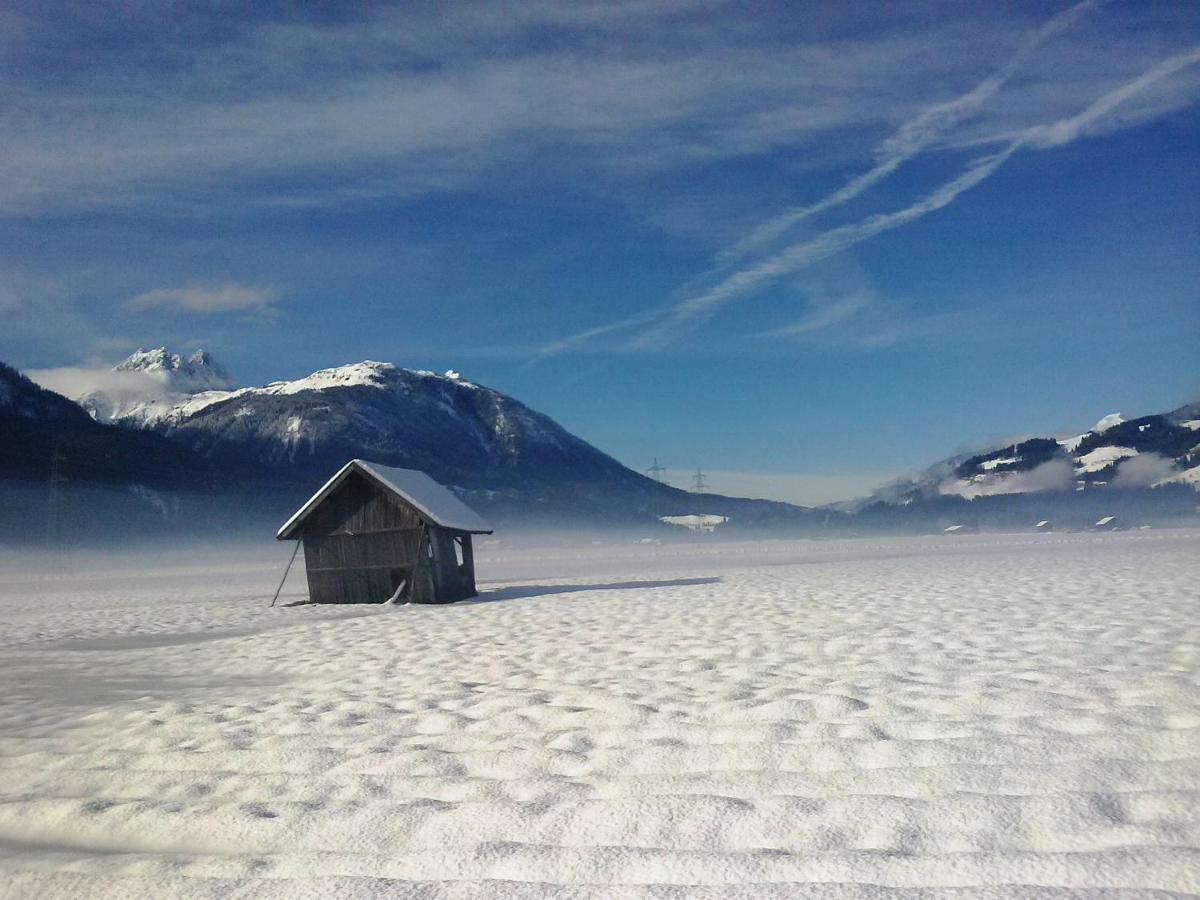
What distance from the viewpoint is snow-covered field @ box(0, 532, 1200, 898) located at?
4992 millimetres

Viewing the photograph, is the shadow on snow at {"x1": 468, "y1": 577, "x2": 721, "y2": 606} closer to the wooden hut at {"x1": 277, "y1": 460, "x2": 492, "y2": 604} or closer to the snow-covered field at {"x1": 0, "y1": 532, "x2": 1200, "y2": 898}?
the wooden hut at {"x1": 277, "y1": 460, "x2": 492, "y2": 604}

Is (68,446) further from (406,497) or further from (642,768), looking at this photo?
(642,768)

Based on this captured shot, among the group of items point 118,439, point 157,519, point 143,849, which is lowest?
point 143,849

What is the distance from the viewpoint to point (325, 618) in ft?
75.3

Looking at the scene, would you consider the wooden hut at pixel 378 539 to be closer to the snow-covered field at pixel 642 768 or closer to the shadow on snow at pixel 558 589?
the shadow on snow at pixel 558 589

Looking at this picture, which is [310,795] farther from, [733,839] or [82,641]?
[82,641]

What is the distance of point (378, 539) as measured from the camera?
2703 cm

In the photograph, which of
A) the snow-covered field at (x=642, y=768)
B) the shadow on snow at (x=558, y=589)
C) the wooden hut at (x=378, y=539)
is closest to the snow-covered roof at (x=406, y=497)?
the wooden hut at (x=378, y=539)

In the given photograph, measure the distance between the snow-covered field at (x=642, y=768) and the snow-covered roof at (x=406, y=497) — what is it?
12.2 meters

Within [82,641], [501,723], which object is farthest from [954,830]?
[82,641]

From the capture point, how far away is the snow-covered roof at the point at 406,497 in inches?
1040

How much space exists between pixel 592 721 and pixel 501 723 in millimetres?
944

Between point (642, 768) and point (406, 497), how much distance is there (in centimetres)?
2061

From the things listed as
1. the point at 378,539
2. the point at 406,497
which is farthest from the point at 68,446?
the point at 406,497
